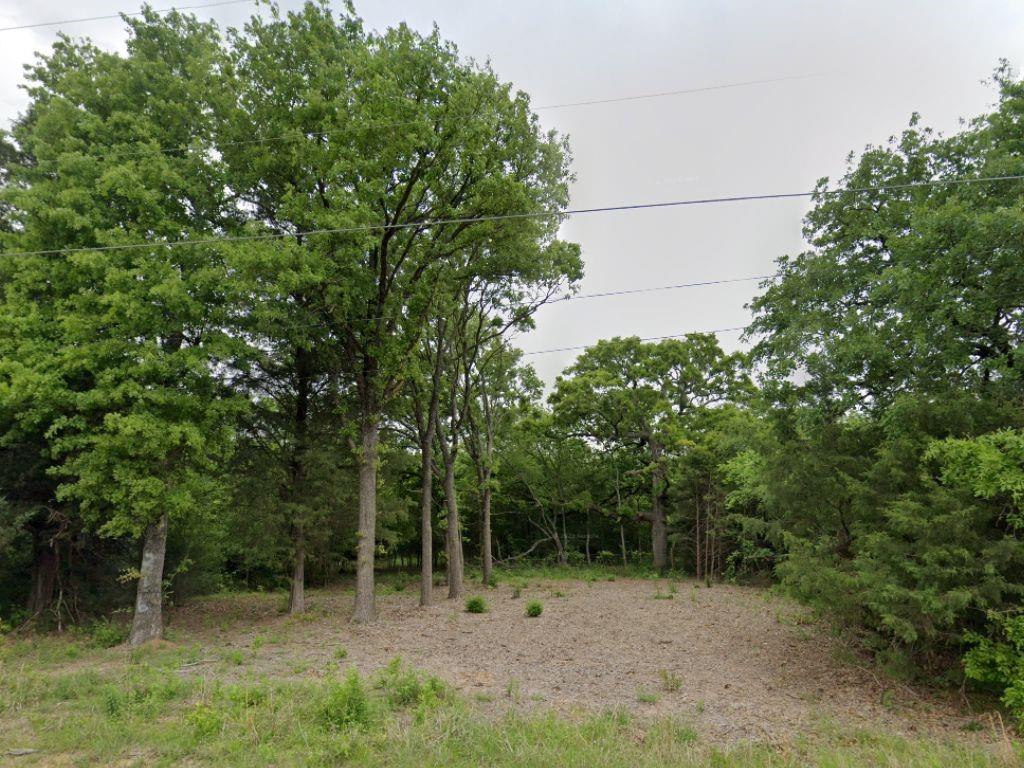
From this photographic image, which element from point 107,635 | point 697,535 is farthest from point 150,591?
point 697,535

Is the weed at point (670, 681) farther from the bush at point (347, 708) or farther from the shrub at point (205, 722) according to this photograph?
the shrub at point (205, 722)

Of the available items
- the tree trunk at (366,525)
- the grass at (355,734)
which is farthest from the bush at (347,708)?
the tree trunk at (366,525)

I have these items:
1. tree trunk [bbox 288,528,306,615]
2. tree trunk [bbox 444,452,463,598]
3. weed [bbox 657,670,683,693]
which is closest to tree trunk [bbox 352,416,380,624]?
tree trunk [bbox 288,528,306,615]

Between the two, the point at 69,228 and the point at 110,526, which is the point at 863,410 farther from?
the point at 69,228

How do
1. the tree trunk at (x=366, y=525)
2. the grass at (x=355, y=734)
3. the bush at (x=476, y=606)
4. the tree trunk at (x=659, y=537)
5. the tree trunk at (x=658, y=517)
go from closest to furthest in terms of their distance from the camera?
the grass at (x=355, y=734)
the tree trunk at (x=366, y=525)
the bush at (x=476, y=606)
the tree trunk at (x=658, y=517)
the tree trunk at (x=659, y=537)

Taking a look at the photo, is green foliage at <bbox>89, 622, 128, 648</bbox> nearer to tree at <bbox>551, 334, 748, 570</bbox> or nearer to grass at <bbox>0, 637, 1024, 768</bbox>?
grass at <bbox>0, 637, 1024, 768</bbox>

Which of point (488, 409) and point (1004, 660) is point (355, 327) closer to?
point (488, 409)

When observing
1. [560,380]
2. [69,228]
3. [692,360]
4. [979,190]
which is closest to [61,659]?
[69,228]

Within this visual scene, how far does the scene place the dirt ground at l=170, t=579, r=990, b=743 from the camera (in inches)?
234

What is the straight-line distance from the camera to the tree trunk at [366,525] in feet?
37.3

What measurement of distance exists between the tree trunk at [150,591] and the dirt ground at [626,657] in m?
0.95

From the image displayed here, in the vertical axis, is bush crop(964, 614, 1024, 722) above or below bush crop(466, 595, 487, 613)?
above

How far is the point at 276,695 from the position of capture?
231 inches

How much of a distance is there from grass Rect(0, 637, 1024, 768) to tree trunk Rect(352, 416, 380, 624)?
4866 mm
